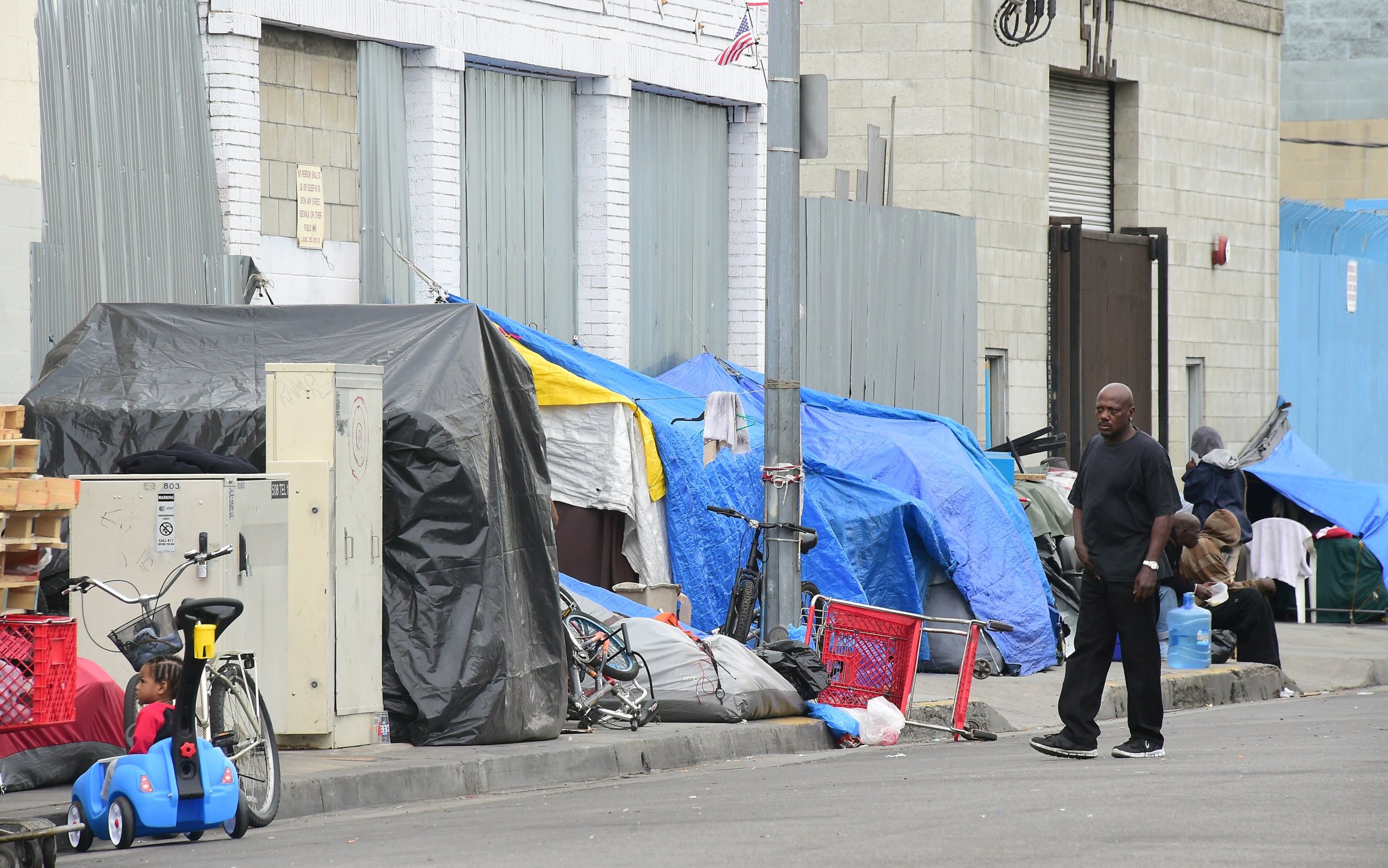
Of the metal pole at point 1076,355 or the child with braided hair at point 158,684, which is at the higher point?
the metal pole at point 1076,355

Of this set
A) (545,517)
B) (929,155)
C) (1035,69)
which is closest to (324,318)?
(545,517)

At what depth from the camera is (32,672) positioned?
25.2ft

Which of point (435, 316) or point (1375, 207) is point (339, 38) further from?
point (1375, 207)

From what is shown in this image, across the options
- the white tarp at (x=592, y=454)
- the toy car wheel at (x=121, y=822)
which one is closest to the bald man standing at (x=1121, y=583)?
the white tarp at (x=592, y=454)

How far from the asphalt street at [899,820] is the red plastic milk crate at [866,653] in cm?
105

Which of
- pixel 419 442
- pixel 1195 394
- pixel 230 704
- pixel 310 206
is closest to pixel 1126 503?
pixel 419 442

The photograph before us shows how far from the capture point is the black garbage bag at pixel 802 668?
12859 millimetres

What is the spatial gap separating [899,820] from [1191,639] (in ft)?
28.2

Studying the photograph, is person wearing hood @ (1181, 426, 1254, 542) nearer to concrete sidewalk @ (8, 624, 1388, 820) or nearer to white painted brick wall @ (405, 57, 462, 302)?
concrete sidewalk @ (8, 624, 1388, 820)

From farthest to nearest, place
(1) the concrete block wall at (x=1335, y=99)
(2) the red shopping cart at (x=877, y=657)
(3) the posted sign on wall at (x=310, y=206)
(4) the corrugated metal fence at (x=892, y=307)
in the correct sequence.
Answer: (1) the concrete block wall at (x=1335, y=99) < (4) the corrugated metal fence at (x=892, y=307) < (3) the posted sign on wall at (x=310, y=206) < (2) the red shopping cart at (x=877, y=657)

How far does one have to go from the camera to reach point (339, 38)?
14.9 metres

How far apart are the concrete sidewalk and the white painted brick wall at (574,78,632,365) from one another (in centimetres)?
402

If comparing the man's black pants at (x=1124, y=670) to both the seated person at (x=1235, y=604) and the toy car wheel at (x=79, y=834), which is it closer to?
the toy car wheel at (x=79, y=834)

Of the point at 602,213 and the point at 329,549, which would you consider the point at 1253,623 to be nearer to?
the point at 602,213
